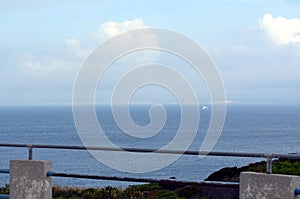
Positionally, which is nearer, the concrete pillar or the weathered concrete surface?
the weathered concrete surface

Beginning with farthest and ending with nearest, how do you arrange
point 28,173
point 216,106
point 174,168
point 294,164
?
point 174,168
point 294,164
point 216,106
point 28,173

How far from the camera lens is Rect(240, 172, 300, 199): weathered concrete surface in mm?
5617

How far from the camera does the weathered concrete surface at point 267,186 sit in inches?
221

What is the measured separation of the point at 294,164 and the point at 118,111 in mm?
7886

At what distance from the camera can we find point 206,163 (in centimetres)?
5144

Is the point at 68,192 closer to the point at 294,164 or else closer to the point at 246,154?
the point at 246,154

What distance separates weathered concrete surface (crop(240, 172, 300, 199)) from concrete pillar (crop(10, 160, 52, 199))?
2.33 m

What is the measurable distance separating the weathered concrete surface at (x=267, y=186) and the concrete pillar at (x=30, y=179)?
2326 millimetres

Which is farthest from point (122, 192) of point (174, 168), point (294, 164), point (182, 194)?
point (174, 168)

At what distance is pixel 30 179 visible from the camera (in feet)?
23.2

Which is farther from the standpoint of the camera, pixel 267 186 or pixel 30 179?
pixel 30 179

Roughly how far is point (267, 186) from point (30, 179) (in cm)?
278

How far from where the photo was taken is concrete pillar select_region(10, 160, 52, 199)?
7.00 metres

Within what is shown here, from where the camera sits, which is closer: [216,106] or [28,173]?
[28,173]
